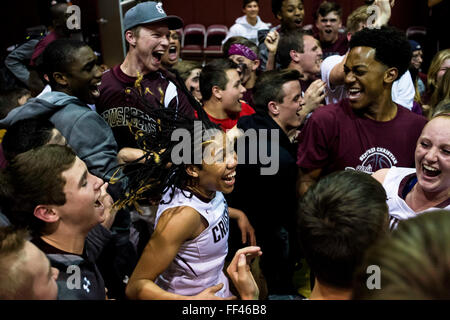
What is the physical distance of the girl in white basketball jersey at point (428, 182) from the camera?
1891 mm

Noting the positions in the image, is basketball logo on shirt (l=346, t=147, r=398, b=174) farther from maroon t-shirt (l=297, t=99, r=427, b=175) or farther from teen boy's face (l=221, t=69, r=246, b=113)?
teen boy's face (l=221, t=69, r=246, b=113)

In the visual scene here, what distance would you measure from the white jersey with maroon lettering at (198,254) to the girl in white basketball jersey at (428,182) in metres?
0.78

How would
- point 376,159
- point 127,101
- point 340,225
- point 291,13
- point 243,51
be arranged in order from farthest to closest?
point 291,13
point 243,51
point 127,101
point 376,159
point 340,225

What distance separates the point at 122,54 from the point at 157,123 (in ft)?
15.2

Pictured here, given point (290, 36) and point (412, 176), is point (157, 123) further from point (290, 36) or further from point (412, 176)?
point (290, 36)

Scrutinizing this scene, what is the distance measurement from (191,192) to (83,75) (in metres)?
1.00

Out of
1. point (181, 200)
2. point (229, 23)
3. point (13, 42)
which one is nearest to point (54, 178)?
point (181, 200)

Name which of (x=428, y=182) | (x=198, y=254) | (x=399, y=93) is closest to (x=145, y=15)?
(x=198, y=254)

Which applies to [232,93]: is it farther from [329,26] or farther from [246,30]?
[246,30]

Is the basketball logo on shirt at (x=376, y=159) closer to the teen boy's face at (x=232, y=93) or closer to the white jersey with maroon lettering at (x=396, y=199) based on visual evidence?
the white jersey with maroon lettering at (x=396, y=199)

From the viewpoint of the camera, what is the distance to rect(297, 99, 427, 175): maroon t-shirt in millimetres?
2348

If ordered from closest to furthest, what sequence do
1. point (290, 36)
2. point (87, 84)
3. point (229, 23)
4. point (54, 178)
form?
1. point (54, 178)
2. point (87, 84)
3. point (290, 36)
4. point (229, 23)

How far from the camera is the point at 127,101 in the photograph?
2754mm

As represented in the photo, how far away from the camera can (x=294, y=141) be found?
3.32 meters
